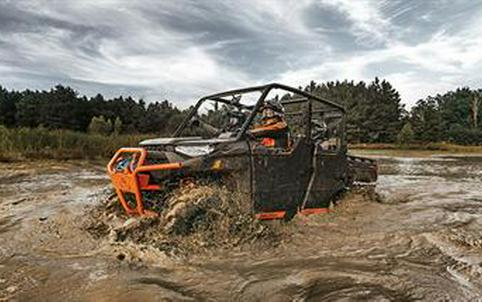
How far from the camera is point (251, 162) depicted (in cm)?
505

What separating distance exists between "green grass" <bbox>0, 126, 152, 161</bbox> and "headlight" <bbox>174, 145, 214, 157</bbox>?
11.7 m

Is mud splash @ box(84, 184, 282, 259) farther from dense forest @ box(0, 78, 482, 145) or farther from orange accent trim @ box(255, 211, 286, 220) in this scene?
dense forest @ box(0, 78, 482, 145)

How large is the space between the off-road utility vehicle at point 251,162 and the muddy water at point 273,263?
0.51 m

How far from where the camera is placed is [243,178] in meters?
4.98

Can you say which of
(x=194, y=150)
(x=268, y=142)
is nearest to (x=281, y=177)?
(x=268, y=142)

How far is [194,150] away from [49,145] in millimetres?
13520

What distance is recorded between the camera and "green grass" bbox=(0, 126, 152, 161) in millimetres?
15195

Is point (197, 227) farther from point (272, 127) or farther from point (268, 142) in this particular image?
point (272, 127)

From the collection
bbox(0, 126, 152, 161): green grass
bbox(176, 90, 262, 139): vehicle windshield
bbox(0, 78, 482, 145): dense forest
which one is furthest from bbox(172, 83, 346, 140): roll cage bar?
bbox(0, 78, 482, 145): dense forest

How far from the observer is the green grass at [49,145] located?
15195 mm

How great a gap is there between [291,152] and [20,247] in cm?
337

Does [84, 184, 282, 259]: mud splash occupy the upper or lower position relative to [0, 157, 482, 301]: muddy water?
upper

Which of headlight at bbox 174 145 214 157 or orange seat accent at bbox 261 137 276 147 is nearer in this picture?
headlight at bbox 174 145 214 157

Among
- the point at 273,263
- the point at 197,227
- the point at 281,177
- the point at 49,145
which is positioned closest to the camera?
the point at 273,263
